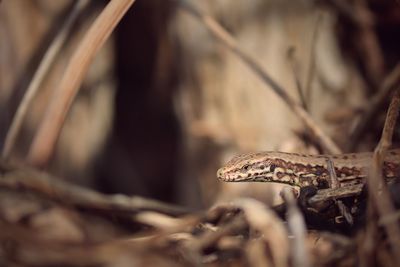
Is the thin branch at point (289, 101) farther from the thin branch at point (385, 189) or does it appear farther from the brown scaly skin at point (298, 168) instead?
the thin branch at point (385, 189)

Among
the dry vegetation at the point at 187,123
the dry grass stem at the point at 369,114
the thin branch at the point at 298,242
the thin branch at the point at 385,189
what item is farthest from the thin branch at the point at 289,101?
the thin branch at the point at 298,242

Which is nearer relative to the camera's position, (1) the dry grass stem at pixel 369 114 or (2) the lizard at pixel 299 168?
(2) the lizard at pixel 299 168

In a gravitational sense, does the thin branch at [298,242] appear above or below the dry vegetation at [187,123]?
below

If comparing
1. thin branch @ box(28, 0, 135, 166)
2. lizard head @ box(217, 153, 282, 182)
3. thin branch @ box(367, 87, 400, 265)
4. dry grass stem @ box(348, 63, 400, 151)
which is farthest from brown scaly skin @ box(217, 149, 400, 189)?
thin branch @ box(28, 0, 135, 166)

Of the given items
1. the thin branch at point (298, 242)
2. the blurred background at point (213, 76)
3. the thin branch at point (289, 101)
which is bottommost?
the thin branch at point (298, 242)

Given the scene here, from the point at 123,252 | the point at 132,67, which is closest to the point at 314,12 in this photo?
the point at 132,67

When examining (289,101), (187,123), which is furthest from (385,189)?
(187,123)

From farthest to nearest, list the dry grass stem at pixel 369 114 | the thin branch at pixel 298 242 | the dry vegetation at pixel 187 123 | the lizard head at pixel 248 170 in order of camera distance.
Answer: the dry grass stem at pixel 369 114 → the lizard head at pixel 248 170 → the dry vegetation at pixel 187 123 → the thin branch at pixel 298 242
